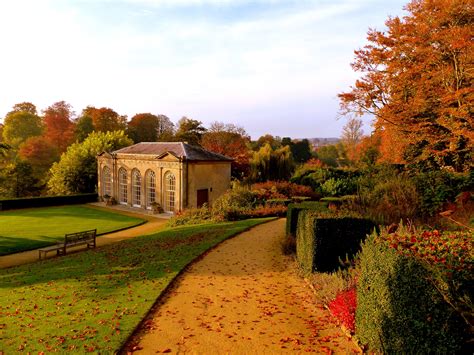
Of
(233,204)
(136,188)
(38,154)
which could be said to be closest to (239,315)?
(233,204)

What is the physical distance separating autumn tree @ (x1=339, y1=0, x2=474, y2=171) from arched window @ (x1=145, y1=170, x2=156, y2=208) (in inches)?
658

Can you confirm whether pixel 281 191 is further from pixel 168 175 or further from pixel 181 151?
pixel 168 175

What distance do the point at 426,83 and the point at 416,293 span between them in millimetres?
16499

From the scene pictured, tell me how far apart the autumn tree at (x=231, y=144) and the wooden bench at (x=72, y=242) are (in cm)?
1637

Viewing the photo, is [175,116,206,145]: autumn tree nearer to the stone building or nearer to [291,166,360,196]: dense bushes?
the stone building

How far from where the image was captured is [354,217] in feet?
30.7

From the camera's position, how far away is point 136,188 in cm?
3159

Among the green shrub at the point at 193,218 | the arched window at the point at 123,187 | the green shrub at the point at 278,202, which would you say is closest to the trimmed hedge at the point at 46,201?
the arched window at the point at 123,187

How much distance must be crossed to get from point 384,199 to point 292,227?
3.51 meters

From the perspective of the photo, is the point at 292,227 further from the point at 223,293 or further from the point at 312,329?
the point at 312,329

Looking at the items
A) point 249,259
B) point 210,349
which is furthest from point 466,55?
point 210,349

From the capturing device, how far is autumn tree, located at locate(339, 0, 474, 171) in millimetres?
16656

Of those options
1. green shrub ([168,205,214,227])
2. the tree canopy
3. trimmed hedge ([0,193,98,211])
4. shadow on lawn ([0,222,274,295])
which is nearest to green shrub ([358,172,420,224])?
shadow on lawn ([0,222,274,295])

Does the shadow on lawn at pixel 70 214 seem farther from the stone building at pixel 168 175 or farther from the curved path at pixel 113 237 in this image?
the stone building at pixel 168 175
